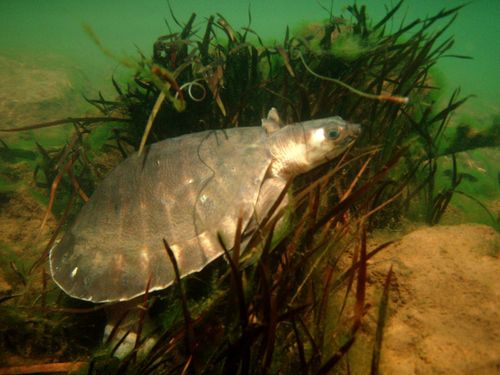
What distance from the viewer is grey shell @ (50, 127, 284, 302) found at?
8.05 ft

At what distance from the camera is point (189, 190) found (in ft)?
8.86

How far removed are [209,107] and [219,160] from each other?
114cm

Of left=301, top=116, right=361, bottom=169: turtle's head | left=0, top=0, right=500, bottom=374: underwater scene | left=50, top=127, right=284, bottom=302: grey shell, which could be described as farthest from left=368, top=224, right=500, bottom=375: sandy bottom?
left=50, top=127, right=284, bottom=302: grey shell

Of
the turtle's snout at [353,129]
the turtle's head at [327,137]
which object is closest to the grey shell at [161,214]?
the turtle's head at [327,137]

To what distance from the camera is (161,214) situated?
2645 millimetres

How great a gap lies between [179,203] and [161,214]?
0.21 meters

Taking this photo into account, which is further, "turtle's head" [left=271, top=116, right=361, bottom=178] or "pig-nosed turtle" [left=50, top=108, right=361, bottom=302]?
"turtle's head" [left=271, top=116, right=361, bottom=178]

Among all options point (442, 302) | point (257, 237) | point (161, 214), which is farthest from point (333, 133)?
point (161, 214)

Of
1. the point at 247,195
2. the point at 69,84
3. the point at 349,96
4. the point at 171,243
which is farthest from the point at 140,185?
the point at 69,84

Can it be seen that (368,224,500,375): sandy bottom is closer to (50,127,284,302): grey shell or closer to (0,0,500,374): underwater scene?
(0,0,500,374): underwater scene

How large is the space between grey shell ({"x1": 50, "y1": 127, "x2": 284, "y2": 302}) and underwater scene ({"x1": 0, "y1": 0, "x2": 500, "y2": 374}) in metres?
0.02

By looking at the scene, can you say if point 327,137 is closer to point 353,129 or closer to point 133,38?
point 353,129

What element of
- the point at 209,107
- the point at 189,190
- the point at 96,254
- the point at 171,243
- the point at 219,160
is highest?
the point at 209,107

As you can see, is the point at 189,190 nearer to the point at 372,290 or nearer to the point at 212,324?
the point at 212,324
